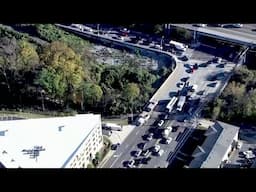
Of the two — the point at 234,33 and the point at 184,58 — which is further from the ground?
the point at 234,33

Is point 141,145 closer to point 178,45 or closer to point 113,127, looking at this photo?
point 113,127

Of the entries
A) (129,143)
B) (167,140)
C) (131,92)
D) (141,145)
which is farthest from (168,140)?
(131,92)

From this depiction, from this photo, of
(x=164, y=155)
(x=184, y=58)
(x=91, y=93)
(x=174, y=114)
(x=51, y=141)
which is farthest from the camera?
(x=184, y=58)

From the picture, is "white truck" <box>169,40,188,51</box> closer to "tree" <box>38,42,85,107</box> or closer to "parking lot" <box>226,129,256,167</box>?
"tree" <box>38,42,85,107</box>

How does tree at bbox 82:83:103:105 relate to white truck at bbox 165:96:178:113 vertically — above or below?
above

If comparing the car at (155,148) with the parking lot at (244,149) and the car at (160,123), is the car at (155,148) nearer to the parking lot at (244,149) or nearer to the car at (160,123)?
the car at (160,123)

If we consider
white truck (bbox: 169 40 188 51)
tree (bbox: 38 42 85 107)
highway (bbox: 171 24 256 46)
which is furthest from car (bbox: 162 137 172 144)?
highway (bbox: 171 24 256 46)
